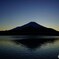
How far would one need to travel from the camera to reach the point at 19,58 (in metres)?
3.65

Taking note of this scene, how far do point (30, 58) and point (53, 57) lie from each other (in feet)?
→ 1.51

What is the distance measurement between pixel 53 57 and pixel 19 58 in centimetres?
67

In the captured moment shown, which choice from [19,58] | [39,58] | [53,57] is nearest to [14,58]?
[19,58]

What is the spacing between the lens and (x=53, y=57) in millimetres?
3664

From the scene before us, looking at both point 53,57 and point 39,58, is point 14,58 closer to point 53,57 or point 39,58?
point 39,58

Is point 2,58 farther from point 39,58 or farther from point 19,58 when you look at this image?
point 39,58

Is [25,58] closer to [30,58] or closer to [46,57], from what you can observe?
[30,58]

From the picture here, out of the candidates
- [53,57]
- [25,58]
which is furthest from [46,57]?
[25,58]

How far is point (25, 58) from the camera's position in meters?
3.59

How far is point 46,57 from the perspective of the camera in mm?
3670

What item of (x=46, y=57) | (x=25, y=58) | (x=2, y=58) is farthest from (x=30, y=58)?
(x=2, y=58)

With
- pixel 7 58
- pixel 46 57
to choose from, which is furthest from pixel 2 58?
pixel 46 57

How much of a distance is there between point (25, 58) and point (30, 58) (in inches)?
3.9

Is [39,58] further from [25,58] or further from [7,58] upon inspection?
[7,58]
